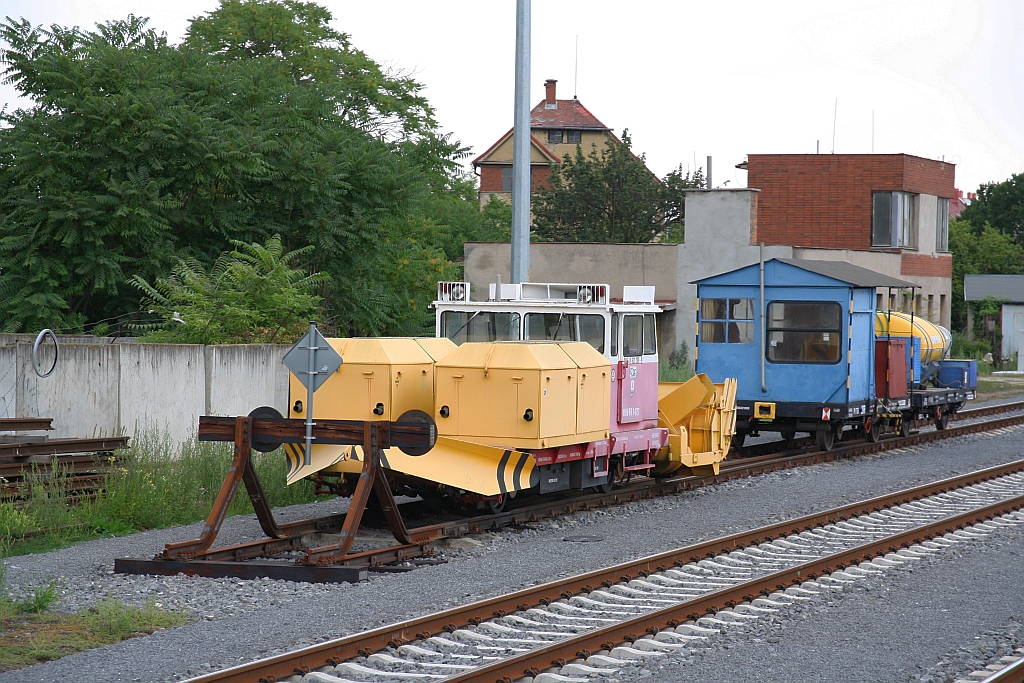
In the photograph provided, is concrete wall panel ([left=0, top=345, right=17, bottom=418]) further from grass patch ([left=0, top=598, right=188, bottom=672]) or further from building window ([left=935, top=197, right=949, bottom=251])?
building window ([left=935, top=197, right=949, bottom=251])

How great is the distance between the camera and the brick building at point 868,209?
3784 centimetres

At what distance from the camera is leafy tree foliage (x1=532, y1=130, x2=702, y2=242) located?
51.7 m

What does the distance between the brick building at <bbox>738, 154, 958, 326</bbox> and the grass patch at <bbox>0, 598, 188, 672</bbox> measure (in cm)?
3072

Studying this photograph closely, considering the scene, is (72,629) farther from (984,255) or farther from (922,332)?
(984,255)

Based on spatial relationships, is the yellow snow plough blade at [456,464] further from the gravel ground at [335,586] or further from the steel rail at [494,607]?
the steel rail at [494,607]

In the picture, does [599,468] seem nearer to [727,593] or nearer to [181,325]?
[727,593]

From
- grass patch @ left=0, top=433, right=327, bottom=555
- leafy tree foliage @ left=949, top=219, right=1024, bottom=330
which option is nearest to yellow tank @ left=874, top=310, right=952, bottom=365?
grass patch @ left=0, top=433, right=327, bottom=555

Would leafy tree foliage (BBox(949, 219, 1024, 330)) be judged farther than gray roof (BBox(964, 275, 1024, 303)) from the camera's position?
Yes

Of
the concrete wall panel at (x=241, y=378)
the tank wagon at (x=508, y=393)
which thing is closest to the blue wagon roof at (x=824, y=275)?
the tank wagon at (x=508, y=393)

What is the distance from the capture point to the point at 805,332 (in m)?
19.6

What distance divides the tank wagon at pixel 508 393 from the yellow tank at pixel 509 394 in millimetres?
13

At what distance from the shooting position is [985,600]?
380 inches

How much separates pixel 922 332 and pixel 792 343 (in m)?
6.43

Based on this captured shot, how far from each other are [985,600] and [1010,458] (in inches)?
448
